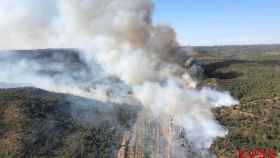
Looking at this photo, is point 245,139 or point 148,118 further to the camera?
point 148,118

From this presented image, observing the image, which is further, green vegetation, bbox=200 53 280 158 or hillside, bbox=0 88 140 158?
green vegetation, bbox=200 53 280 158

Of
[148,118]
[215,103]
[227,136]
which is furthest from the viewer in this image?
[215,103]

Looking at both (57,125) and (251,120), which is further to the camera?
(251,120)

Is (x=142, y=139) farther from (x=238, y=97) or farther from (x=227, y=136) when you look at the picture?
(x=238, y=97)

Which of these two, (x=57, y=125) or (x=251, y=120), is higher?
(x=57, y=125)

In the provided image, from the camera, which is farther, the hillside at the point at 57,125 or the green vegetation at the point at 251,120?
the green vegetation at the point at 251,120

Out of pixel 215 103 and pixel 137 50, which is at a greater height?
pixel 137 50

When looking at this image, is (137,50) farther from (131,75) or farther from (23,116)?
(23,116)

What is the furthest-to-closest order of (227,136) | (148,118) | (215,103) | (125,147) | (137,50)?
(137,50) → (215,103) → (148,118) → (227,136) → (125,147)

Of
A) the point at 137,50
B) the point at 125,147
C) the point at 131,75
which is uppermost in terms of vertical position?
the point at 137,50

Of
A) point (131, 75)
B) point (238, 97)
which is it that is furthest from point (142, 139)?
point (238, 97)
